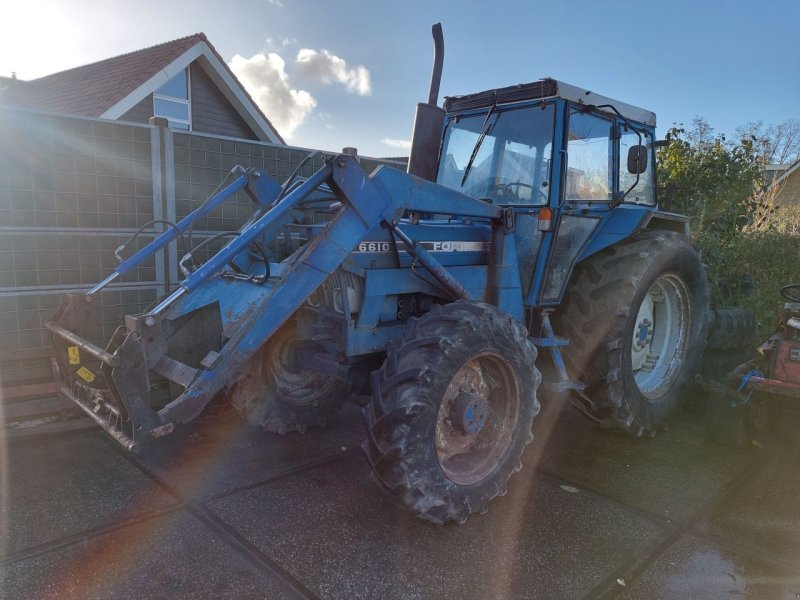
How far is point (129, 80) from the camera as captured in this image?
12.0 metres

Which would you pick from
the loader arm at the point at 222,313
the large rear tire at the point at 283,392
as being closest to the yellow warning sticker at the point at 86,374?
the loader arm at the point at 222,313

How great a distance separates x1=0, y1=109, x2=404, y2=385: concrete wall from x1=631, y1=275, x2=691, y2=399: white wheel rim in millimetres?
4036

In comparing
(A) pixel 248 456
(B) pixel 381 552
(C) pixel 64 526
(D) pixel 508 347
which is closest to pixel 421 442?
(B) pixel 381 552

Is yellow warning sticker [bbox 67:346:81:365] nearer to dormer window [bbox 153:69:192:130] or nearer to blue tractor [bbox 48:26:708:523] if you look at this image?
blue tractor [bbox 48:26:708:523]

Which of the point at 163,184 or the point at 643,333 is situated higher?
the point at 163,184

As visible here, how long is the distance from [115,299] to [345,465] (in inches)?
126

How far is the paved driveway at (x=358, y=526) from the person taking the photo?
269 centimetres

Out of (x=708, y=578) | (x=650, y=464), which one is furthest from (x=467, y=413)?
(x=650, y=464)

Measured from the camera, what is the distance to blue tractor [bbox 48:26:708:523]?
2.93 metres

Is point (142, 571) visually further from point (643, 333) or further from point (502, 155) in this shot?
point (643, 333)

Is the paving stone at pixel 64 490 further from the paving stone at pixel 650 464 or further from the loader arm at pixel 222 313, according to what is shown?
the paving stone at pixel 650 464

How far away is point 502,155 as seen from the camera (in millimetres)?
4340

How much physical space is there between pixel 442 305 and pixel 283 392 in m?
1.42

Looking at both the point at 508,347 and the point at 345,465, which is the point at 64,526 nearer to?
the point at 345,465
